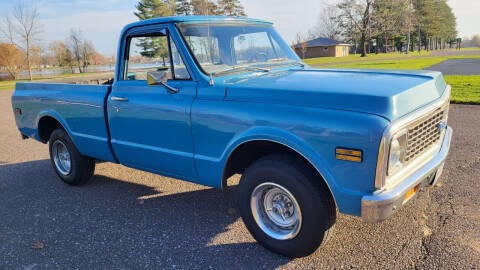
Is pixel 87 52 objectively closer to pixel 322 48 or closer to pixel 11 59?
pixel 11 59

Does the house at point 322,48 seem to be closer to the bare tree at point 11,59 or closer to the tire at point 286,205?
the bare tree at point 11,59

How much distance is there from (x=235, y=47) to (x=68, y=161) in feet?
10.1

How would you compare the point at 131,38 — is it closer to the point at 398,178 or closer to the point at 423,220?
the point at 398,178

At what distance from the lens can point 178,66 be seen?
3.65 metres

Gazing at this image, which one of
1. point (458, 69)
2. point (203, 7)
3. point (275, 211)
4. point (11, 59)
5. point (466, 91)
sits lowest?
point (275, 211)

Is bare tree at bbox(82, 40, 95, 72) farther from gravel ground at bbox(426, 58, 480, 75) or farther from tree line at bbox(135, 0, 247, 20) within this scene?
gravel ground at bbox(426, 58, 480, 75)

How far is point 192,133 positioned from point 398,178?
70.4 inches

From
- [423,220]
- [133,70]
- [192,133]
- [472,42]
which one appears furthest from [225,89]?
[472,42]

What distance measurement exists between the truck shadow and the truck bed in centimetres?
66

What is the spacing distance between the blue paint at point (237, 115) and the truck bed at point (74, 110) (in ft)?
0.05

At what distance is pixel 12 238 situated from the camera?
3715 mm

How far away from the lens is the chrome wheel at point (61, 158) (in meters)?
5.30

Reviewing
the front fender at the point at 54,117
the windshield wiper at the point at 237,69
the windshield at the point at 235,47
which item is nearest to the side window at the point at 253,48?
the windshield at the point at 235,47

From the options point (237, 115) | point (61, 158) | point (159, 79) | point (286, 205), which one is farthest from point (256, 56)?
point (61, 158)
